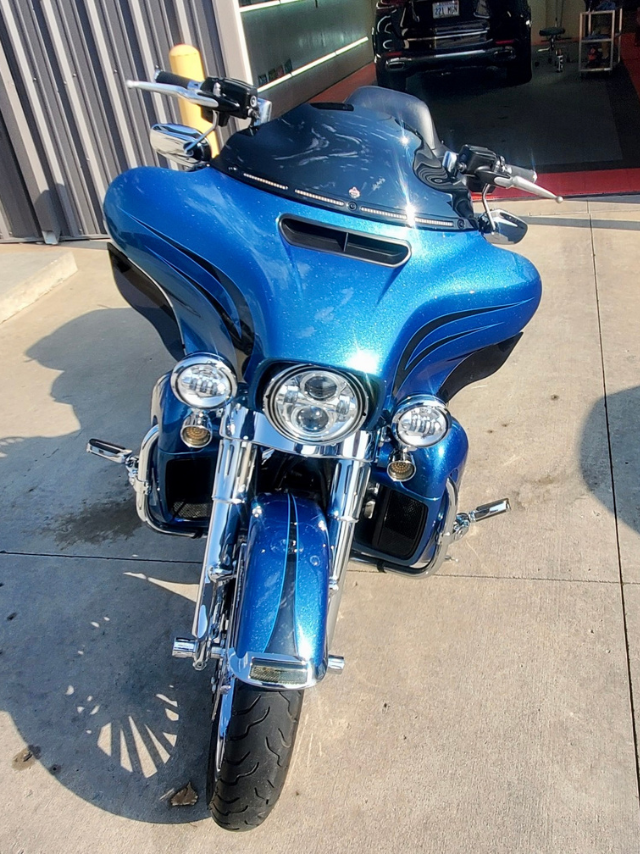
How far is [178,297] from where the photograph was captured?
1.84m

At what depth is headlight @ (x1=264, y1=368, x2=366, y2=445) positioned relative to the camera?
151 centimetres

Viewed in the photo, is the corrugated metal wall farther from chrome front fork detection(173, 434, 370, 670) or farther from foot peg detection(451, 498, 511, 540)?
chrome front fork detection(173, 434, 370, 670)

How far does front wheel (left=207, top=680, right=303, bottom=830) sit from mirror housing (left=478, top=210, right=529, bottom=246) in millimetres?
1373

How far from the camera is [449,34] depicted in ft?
27.2

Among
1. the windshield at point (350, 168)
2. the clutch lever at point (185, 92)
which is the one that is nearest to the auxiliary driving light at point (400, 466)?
the windshield at point (350, 168)

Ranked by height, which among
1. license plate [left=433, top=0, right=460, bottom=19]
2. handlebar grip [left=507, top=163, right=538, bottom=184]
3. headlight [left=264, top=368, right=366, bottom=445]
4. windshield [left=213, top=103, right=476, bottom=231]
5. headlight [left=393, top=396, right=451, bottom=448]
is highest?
windshield [left=213, top=103, right=476, bottom=231]

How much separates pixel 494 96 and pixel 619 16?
7.13 feet

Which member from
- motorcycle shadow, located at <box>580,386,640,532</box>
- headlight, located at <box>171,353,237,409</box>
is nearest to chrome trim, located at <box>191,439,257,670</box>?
headlight, located at <box>171,353,237,409</box>

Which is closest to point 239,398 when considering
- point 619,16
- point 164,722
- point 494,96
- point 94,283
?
point 164,722

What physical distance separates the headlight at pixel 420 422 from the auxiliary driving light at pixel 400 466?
0.32 feet

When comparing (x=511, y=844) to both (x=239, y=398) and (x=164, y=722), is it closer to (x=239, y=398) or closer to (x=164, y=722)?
(x=164, y=722)

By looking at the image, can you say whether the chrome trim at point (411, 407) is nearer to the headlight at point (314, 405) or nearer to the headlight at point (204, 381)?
the headlight at point (314, 405)

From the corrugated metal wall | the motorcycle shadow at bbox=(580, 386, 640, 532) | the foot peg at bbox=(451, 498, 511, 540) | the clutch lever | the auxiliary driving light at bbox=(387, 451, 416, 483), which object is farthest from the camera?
the corrugated metal wall

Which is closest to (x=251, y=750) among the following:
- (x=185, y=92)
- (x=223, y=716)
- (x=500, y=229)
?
(x=223, y=716)
